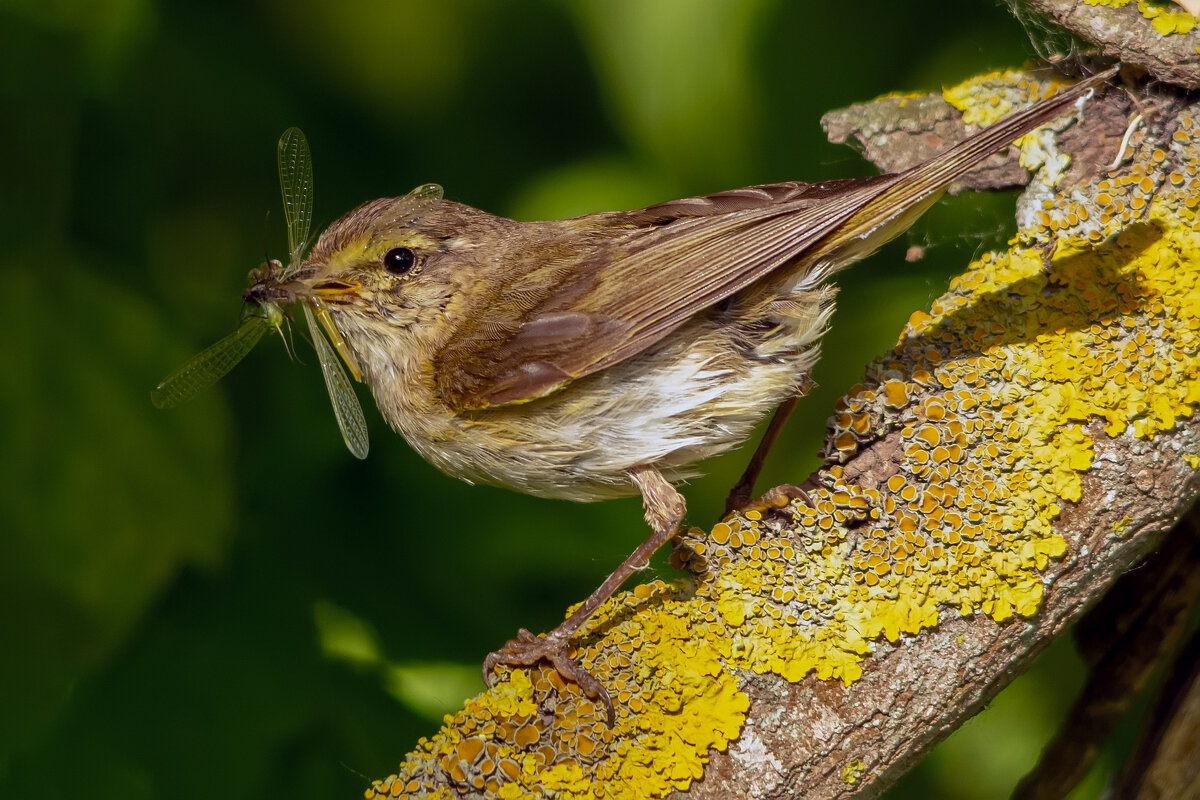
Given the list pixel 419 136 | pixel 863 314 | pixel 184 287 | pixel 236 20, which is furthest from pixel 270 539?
Result: pixel 863 314

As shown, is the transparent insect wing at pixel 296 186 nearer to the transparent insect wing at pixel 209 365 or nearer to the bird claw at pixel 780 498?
the transparent insect wing at pixel 209 365

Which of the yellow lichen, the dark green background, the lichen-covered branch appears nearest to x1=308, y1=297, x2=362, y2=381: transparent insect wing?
the dark green background

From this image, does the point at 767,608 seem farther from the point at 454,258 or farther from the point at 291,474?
the point at 291,474

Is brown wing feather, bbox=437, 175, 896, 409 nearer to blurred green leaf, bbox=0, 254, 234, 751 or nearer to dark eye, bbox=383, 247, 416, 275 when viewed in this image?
dark eye, bbox=383, 247, 416, 275

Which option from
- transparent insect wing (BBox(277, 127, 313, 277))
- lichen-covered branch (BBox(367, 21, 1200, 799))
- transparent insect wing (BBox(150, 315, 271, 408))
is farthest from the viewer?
transparent insect wing (BBox(277, 127, 313, 277))

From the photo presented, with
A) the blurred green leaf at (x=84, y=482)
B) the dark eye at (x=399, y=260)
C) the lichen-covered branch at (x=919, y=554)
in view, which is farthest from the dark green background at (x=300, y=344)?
the lichen-covered branch at (x=919, y=554)

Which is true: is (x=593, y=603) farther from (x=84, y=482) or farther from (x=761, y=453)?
(x=84, y=482)

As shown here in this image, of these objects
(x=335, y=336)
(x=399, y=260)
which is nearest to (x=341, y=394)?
(x=335, y=336)
